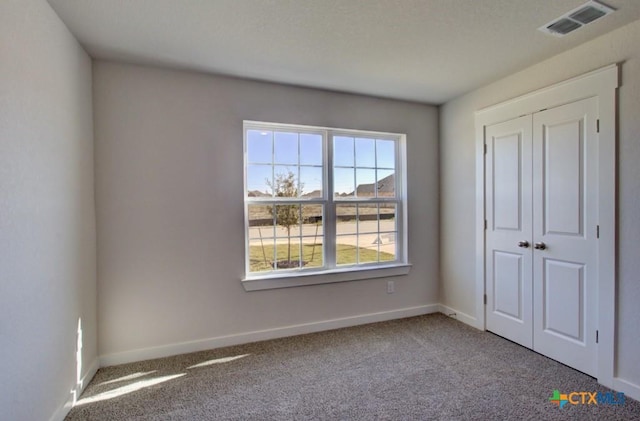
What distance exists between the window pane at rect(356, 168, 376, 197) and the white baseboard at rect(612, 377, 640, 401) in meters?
2.35

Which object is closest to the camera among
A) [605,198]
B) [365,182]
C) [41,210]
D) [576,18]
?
[41,210]

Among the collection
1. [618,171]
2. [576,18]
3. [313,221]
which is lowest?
[313,221]

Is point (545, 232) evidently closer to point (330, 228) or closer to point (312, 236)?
point (330, 228)

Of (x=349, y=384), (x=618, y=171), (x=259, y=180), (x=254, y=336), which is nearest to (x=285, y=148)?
(x=259, y=180)

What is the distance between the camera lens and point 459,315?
3.41m

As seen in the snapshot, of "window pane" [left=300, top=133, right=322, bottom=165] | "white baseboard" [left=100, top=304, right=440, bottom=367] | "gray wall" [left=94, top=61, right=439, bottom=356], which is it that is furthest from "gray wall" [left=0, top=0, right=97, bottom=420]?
"window pane" [left=300, top=133, right=322, bottom=165]

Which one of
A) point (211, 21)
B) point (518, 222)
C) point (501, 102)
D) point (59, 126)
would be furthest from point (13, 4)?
point (518, 222)

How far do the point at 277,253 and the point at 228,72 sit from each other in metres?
1.68

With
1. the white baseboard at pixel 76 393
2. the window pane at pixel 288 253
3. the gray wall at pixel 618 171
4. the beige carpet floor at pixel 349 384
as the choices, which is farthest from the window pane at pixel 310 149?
the white baseboard at pixel 76 393

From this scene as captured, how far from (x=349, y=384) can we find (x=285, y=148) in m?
2.10

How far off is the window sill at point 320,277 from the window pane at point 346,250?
0.12 metres

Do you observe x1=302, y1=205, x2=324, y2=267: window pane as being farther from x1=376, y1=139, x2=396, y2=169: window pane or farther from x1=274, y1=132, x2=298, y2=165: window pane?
x1=376, y1=139, x2=396, y2=169: window pane

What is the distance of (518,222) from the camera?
2.79 metres

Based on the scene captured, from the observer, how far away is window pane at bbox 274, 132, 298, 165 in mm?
3066
